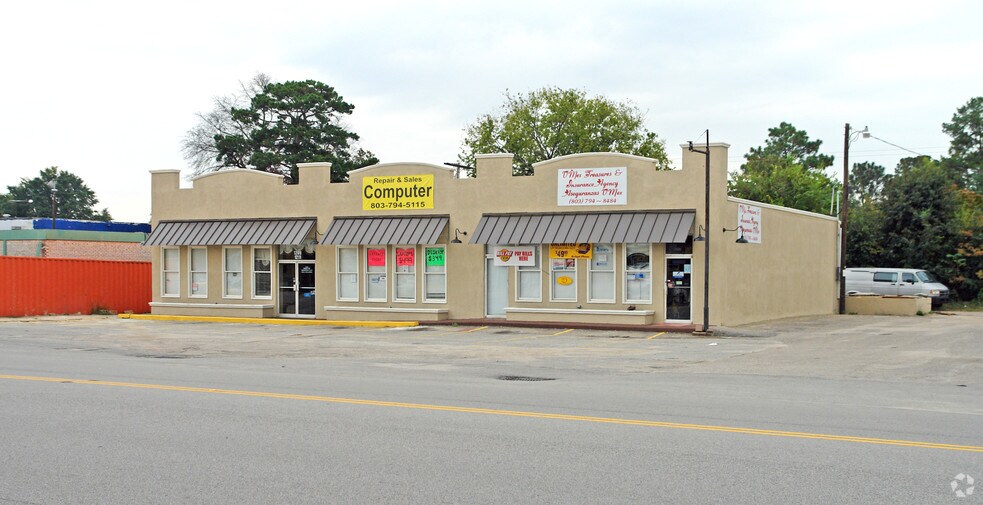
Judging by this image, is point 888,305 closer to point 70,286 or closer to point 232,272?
point 232,272

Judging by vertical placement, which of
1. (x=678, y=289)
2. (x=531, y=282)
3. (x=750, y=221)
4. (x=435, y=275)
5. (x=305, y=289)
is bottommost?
(x=305, y=289)

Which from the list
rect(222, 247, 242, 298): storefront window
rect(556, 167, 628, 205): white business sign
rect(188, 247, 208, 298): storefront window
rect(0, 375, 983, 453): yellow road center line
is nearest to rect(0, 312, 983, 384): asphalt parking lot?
rect(222, 247, 242, 298): storefront window

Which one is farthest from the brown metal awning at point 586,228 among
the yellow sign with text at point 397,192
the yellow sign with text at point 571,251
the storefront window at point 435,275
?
the yellow sign with text at point 397,192

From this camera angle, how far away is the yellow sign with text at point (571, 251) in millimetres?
26797

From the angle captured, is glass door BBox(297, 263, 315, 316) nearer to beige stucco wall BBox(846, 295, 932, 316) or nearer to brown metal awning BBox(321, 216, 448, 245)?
brown metal awning BBox(321, 216, 448, 245)

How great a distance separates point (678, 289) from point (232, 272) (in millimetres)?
15677

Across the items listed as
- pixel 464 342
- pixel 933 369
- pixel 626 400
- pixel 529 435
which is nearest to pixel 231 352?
pixel 464 342

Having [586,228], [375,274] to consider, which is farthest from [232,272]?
[586,228]

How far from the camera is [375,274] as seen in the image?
98.4ft

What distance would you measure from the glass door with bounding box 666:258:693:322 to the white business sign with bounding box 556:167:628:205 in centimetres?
230

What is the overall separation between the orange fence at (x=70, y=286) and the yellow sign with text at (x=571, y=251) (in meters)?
18.8

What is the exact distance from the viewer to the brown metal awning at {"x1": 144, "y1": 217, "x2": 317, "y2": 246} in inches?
1201

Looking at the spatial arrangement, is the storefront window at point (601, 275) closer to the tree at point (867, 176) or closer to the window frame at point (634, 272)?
the window frame at point (634, 272)

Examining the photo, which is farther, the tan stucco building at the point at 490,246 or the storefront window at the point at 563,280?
the storefront window at the point at 563,280
